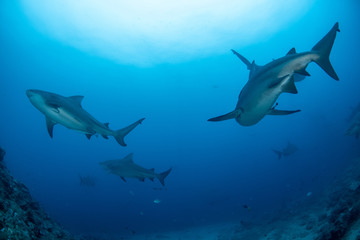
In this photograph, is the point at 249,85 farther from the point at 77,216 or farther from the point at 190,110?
the point at 190,110

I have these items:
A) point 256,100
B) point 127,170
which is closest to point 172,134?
point 127,170

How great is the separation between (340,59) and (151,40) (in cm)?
10075

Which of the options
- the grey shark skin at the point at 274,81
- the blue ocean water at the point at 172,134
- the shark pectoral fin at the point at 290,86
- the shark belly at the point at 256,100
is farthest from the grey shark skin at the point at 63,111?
the blue ocean water at the point at 172,134

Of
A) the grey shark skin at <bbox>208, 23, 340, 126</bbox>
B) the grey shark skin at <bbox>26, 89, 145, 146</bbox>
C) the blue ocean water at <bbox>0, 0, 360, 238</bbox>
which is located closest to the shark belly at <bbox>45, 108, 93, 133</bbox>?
the grey shark skin at <bbox>26, 89, 145, 146</bbox>

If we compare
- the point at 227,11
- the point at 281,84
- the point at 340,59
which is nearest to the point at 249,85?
the point at 281,84

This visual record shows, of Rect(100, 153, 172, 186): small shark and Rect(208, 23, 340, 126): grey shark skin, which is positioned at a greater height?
Rect(100, 153, 172, 186): small shark

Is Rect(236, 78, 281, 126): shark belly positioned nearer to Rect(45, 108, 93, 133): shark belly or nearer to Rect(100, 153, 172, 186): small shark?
Rect(45, 108, 93, 133): shark belly

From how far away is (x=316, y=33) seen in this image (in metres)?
61.9

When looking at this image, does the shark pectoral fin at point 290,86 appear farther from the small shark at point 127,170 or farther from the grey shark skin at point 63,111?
the small shark at point 127,170

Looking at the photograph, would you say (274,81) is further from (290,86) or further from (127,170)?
(127,170)

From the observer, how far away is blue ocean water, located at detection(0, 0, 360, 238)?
36.8m

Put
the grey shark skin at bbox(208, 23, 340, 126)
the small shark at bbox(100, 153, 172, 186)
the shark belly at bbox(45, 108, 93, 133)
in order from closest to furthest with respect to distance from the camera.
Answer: the grey shark skin at bbox(208, 23, 340, 126) → the shark belly at bbox(45, 108, 93, 133) → the small shark at bbox(100, 153, 172, 186)

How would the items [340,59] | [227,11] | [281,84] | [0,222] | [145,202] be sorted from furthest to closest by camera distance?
[340,59], [145,202], [227,11], [281,84], [0,222]

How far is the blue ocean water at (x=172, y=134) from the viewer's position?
3675cm
